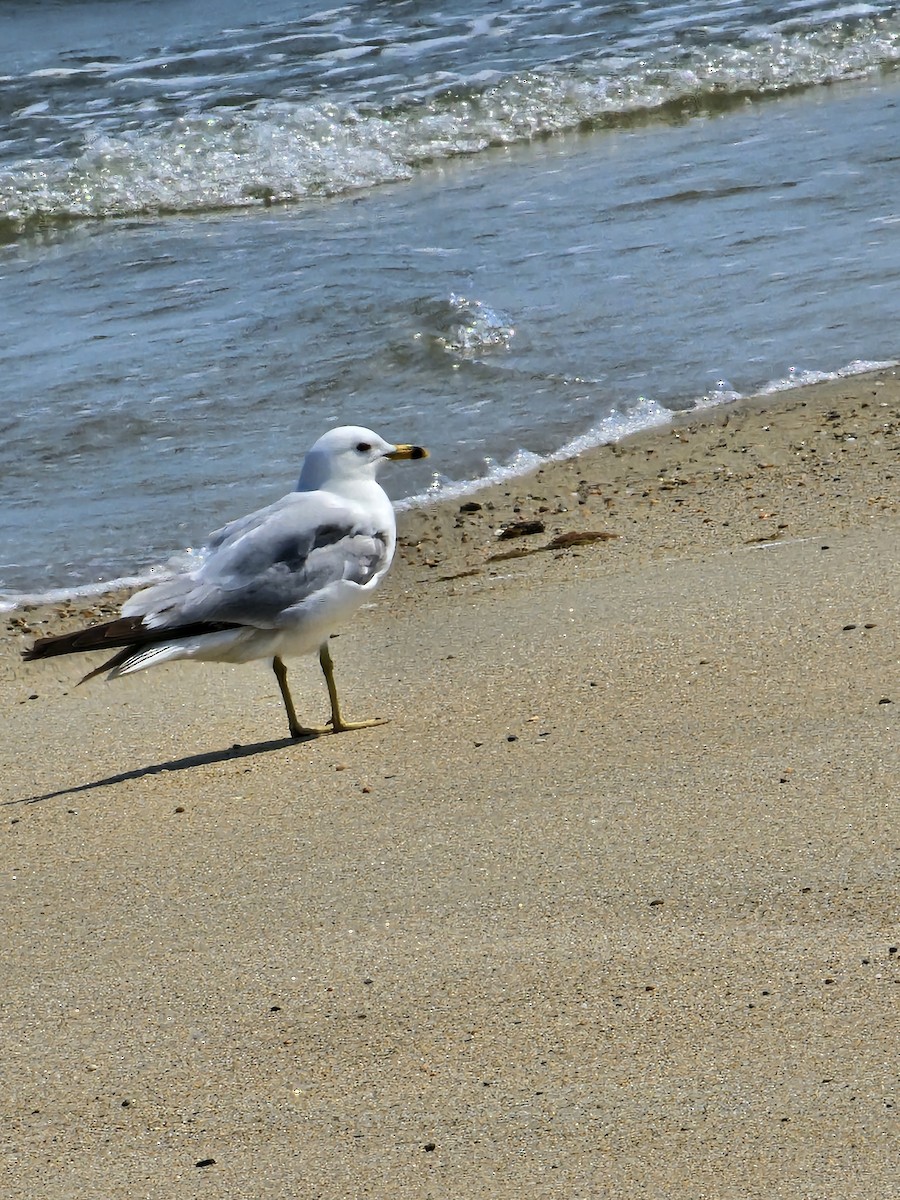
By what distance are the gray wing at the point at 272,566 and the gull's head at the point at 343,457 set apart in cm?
11

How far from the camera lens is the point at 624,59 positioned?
12883 millimetres

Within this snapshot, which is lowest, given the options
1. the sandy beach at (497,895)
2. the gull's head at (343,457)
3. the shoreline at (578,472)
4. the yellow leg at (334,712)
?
the shoreline at (578,472)

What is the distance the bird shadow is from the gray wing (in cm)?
31

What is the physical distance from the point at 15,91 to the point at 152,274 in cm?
553

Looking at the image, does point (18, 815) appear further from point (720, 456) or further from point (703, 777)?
point (720, 456)

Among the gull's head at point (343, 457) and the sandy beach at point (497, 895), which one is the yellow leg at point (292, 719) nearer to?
the sandy beach at point (497, 895)

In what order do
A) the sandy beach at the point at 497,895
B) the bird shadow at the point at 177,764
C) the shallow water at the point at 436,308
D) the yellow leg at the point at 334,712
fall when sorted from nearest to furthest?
the sandy beach at the point at 497,895
the bird shadow at the point at 177,764
the yellow leg at the point at 334,712
the shallow water at the point at 436,308

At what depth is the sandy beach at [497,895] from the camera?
235 cm

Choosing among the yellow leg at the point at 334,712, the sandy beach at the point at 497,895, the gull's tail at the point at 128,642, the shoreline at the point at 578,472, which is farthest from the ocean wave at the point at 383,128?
the gull's tail at the point at 128,642

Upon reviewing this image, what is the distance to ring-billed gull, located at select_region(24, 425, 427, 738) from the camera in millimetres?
4180

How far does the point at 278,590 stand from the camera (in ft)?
14.1

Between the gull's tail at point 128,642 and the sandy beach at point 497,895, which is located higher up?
the gull's tail at point 128,642

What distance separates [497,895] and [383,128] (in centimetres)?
965

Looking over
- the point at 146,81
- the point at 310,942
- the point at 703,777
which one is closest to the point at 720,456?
the point at 703,777
